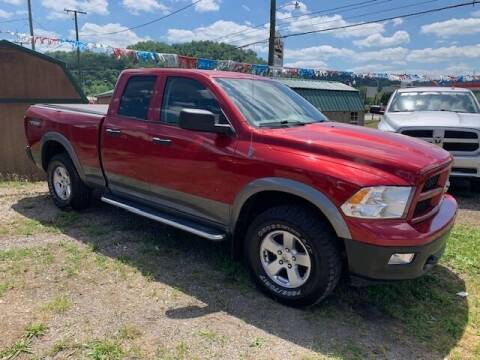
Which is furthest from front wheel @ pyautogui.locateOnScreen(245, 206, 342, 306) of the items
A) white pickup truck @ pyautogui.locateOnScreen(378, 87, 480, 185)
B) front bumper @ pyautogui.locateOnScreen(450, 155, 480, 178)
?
front bumper @ pyautogui.locateOnScreen(450, 155, 480, 178)

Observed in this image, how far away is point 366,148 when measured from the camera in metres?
3.33

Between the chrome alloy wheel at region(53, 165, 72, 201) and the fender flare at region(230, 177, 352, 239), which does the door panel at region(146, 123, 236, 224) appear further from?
the chrome alloy wheel at region(53, 165, 72, 201)

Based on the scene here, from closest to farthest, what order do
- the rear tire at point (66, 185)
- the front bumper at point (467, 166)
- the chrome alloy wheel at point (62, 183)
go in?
1. the rear tire at point (66, 185)
2. the chrome alloy wheel at point (62, 183)
3. the front bumper at point (467, 166)

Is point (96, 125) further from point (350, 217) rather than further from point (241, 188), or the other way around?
point (350, 217)

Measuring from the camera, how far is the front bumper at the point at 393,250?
301 centimetres

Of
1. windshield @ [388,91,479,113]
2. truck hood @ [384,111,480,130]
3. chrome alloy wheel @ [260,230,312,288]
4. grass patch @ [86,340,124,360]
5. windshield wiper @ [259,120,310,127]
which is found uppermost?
windshield @ [388,91,479,113]

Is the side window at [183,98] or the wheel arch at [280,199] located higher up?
the side window at [183,98]

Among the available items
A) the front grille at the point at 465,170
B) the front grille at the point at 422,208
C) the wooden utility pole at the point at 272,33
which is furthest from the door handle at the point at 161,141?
the wooden utility pole at the point at 272,33

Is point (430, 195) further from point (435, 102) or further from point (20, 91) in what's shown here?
point (20, 91)

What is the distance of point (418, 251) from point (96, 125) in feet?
11.8

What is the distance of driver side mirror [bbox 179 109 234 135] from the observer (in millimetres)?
3582

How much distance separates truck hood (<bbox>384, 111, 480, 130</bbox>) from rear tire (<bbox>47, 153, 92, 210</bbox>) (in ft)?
16.4

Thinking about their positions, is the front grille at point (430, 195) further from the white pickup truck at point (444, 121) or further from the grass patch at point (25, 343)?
the white pickup truck at point (444, 121)

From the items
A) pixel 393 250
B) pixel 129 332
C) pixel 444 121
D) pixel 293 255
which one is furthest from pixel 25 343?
pixel 444 121
